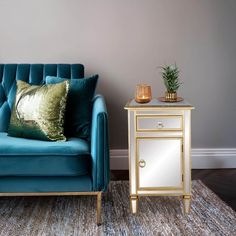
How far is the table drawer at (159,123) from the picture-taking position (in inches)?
82.4

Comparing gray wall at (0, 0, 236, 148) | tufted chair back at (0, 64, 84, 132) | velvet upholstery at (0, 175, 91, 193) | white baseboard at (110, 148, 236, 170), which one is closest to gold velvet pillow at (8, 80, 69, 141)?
velvet upholstery at (0, 175, 91, 193)

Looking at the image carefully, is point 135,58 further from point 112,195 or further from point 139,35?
point 112,195

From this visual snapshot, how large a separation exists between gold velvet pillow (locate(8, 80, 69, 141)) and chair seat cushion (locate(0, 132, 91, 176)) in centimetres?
17

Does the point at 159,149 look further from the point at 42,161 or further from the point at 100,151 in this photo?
the point at 42,161

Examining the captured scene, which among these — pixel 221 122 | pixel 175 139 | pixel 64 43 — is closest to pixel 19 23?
pixel 64 43

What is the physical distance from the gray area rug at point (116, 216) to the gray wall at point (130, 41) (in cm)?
88

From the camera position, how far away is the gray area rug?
6.26 ft

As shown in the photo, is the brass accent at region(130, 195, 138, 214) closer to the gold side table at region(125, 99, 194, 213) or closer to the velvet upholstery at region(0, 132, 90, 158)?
the gold side table at region(125, 99, 194, 213)

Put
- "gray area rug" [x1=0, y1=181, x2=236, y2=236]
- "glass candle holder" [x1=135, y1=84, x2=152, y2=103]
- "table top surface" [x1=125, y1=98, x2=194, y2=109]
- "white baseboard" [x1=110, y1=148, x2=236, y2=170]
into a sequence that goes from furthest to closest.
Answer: "white baseboard" [x1=110, y1=148, x2=236, y2=170] < "glass candle holder" [x1=135, y1=84, x2=152, y2=103] < "table top surface" [x1=125, y1=98, x2=194, y2=109] < "gray area rug" [x1=0, y1=181, x2=236, y2=236]

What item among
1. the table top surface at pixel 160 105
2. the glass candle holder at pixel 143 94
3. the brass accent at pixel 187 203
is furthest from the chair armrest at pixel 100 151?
the brass accent at pixel 187 203

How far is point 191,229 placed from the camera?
192 centimetres

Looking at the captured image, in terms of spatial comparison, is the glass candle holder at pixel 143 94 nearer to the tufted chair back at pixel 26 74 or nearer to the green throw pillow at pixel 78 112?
the green throw pillow at pixel 78 112

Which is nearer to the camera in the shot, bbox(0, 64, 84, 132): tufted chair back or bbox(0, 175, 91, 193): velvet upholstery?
bbox(0, 175, 91, 193): velvet upholstery

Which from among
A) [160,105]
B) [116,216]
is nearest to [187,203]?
[116,216]
